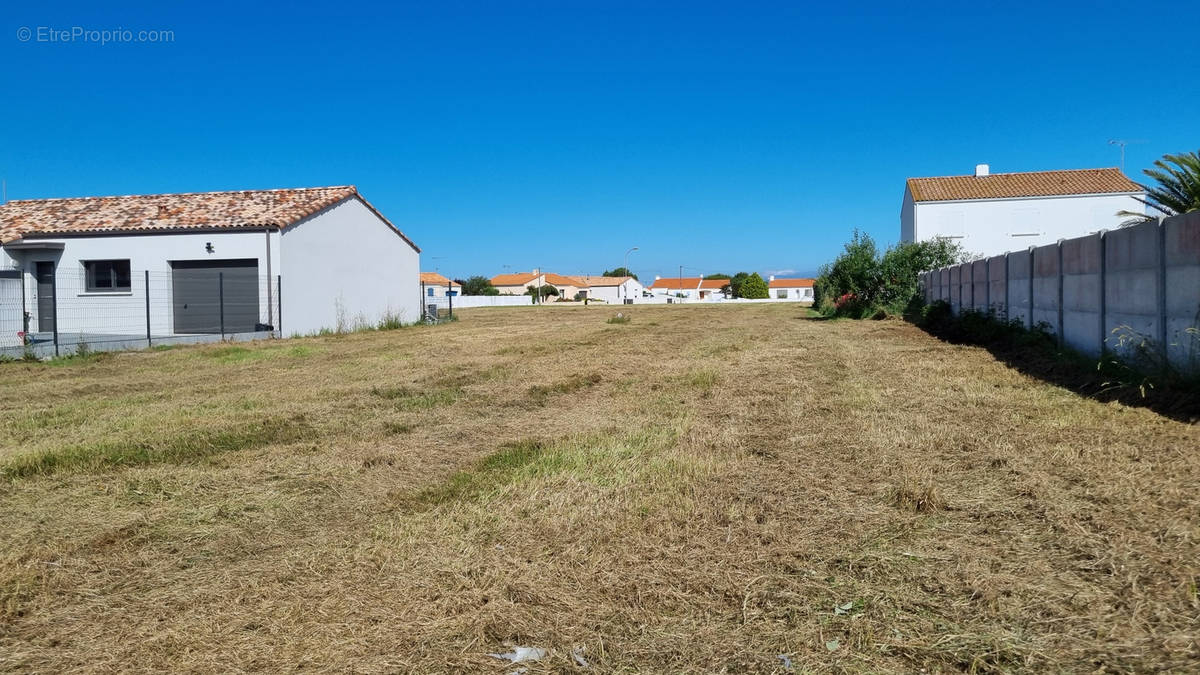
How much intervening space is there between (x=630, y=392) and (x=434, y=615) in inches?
253

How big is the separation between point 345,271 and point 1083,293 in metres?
21.6

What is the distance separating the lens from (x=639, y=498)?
14.7 feet

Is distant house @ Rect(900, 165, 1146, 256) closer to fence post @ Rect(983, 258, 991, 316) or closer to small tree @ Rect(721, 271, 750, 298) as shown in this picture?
fence post @ Rect(983, 258, 991, 316)

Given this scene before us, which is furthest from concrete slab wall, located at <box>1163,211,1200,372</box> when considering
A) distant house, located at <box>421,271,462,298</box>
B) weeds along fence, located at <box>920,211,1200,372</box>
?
distant house, located at <box>421,271,462,298</box>

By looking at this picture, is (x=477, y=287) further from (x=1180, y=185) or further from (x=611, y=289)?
Answer: (x=1180, y=185)

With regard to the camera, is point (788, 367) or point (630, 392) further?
point (788, 367)

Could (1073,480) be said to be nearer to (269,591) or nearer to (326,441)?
(269,591)

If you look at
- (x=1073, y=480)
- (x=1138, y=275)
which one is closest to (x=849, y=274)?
(x=1138, y=275)

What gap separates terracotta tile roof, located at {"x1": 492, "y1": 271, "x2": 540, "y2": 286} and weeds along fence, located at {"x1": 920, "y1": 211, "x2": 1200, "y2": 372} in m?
120

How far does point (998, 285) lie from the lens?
16156mm

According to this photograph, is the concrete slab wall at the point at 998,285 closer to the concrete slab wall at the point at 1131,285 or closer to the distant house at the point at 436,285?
the concrete slab wall at the point at 1131,285

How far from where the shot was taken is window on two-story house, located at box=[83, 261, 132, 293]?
22.2 metres

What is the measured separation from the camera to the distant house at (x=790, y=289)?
440 feet

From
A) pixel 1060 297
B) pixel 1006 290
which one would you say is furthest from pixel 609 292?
pixel 1060 297
